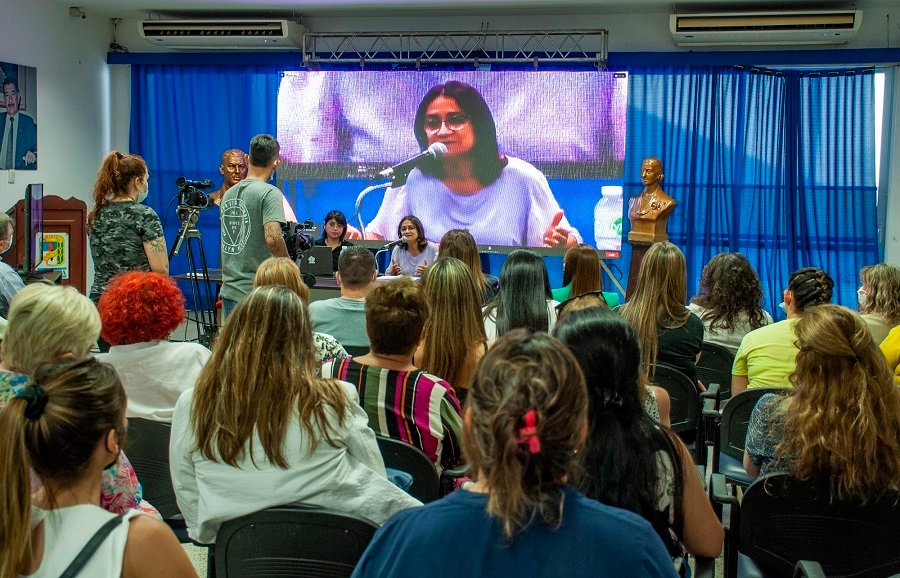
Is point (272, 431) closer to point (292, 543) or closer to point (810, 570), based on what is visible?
point (292, 543)

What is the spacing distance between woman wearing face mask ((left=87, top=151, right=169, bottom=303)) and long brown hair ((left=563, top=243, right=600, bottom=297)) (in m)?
1.75

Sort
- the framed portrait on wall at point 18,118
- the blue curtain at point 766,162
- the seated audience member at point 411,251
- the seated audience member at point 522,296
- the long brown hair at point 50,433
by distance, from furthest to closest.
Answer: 1. the blue curtain at point 766,162
2. the framed portrait on wall at point 18,118
3. the seated audience member at point 411,251
4. the seated audience member at point 522,296
5. the long brown hair at point 50,433

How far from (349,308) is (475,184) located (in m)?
4.29

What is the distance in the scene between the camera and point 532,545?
1063mm

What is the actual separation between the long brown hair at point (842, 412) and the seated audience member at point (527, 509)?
101cm

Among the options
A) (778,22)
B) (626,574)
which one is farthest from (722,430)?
(778,22)

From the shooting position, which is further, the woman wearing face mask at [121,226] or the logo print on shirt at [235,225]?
the logo print on shirt at [235,225]

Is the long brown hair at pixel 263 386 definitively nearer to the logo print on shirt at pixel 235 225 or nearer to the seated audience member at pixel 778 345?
the seated audience member at pixel 778 345

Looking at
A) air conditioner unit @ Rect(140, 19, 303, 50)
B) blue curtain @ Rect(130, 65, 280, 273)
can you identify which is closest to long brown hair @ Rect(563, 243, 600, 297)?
air conditioner unit @ Rect(140, 19, 303, 50)

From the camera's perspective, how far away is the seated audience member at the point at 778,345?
3051mm

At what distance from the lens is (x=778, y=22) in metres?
6.91

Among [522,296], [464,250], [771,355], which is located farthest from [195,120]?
[771,355]

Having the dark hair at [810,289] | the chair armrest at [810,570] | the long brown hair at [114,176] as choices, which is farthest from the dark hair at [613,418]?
the long brown hair at [114,176]

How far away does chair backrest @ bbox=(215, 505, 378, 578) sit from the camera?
5.44ft
